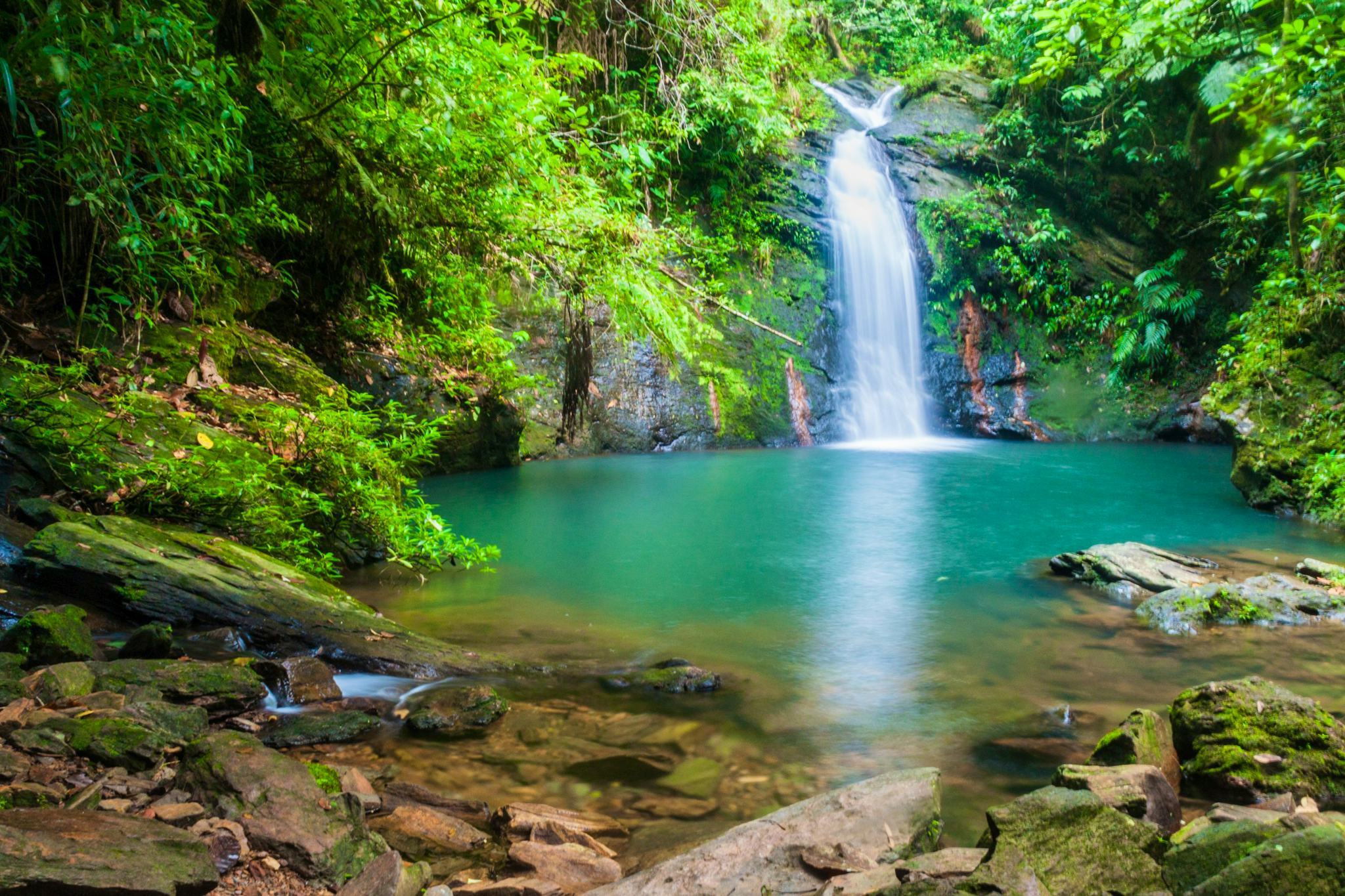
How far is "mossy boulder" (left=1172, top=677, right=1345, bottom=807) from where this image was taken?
108 inches

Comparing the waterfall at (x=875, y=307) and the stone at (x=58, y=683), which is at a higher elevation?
the waterfall at (x=875, y=307)

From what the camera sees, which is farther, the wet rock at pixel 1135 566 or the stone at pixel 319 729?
the wet rock at pixel 1135 566

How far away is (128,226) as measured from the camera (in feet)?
12.0

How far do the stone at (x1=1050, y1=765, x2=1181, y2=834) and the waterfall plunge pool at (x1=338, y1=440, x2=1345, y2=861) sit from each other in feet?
1.42

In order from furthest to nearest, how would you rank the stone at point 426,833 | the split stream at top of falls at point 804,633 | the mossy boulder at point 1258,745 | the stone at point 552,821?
1. the split stream at top of falls at point 804,633
2. the mossy boulder at point 1258,745
3. the stone at point 552,821
4. the stone at point 426,833

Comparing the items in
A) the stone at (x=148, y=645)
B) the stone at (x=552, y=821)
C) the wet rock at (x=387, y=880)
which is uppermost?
the stone at (x=148, y=645)

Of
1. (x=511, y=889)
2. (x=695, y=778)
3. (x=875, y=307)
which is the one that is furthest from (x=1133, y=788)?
(x=875, y=307)

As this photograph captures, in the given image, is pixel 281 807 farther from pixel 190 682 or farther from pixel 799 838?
pixel 799 838

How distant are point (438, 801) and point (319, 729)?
67 centimetres

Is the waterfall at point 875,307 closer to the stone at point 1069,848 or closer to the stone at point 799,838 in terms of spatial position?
the stone at point 799,838

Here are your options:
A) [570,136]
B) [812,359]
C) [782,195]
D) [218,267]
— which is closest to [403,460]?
[218,267]

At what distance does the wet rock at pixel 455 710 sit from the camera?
3.15 meters

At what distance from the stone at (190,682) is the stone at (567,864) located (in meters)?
1.24

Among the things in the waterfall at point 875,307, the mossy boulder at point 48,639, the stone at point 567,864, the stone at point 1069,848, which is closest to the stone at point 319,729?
the mossy boulder at point 48,639
